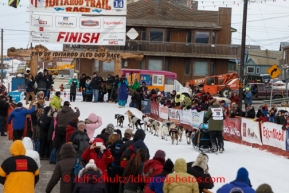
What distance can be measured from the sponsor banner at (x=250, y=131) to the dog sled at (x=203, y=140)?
251 centimetres

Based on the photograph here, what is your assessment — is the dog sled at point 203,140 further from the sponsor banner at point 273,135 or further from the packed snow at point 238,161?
the sponsor banner at point 273,135

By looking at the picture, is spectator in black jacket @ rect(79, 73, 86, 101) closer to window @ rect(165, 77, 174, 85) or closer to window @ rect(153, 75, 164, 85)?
window @ rect(153, 75, 164, 85)

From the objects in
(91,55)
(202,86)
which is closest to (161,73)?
(202,86)

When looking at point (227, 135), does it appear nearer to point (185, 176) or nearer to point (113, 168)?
point (113, 168)

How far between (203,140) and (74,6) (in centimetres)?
1546

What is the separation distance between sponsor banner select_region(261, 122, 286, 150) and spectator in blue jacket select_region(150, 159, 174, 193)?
9567mm

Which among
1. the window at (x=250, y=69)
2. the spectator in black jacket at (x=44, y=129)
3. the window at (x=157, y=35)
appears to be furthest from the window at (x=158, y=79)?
the window at (x=250, y=69)

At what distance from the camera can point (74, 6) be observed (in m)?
31.0

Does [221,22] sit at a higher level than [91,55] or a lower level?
higher

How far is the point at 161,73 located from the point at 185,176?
3706cm

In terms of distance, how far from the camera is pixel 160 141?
65.1ft

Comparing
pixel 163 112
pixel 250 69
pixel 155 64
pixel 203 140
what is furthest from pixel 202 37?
pixel 203 140

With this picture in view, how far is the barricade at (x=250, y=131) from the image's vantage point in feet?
58.4

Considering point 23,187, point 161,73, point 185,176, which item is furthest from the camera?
point 161,73
